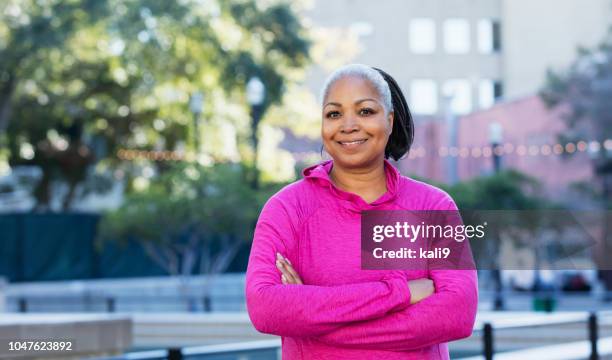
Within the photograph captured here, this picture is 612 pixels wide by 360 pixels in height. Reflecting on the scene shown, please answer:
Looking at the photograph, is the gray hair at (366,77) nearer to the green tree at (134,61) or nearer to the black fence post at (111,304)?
the black fence post at (111,304)

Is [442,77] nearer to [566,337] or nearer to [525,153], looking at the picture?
[525,153]

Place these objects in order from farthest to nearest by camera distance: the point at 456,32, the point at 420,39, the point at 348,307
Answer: the point at 456,32, the point at 420,39, the point at 348,307

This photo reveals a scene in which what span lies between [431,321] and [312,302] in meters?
0.27

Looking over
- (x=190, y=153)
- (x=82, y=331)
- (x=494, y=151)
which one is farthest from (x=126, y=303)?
(x=82, y=331)

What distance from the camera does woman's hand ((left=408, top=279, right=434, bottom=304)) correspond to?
2441mm

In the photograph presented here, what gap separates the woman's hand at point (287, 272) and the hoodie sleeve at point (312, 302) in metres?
0.02

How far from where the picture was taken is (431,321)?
2.42 m

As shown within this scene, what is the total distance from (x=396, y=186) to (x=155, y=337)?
13.4 m

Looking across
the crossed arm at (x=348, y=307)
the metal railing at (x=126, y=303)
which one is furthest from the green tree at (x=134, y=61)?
the crossed arm at (x=348, y=307)

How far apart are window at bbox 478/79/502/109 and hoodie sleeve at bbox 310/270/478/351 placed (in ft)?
151

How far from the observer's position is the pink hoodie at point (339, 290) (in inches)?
93.2

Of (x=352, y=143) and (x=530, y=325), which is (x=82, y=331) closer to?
(x=530, y=325)

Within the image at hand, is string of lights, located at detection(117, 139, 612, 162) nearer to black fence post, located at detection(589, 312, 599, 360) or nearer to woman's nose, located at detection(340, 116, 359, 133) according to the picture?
black fence post, located at detection(589, 312, 599, 360)

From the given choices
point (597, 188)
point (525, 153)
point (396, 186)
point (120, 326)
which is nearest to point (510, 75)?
point (525, 153)
